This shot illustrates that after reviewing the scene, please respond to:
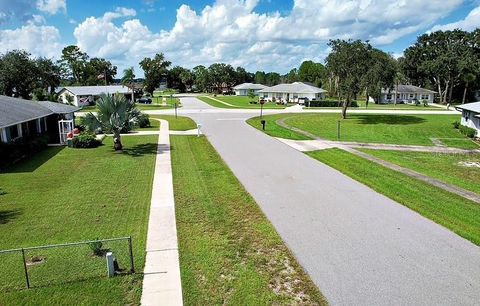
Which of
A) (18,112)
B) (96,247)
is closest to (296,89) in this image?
(18,112)

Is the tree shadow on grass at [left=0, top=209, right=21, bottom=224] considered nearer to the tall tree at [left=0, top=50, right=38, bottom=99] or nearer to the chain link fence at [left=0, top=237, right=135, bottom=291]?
the chain link fence at [left=0, top=237, right=135, bottom=291]

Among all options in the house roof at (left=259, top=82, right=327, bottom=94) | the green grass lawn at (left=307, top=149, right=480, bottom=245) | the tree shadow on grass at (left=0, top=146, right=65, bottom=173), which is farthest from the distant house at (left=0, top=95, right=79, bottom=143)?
the house roof at (left=259, top=82, right=327, bottom=94)

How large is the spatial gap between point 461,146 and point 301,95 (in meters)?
53.2

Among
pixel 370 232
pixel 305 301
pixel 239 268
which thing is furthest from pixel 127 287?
pixel 370 232

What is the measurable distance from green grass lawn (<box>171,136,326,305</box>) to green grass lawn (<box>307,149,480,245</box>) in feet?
18.0

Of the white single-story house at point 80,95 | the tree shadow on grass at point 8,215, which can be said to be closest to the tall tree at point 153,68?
the white single-story house at point 80,95

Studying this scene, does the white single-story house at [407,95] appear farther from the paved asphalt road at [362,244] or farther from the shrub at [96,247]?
the shrub at [96,247]

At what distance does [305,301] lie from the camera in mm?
7824

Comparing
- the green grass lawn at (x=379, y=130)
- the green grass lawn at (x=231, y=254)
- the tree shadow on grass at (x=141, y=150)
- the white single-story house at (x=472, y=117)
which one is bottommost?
the green grass lawn at (x=379, y=130)

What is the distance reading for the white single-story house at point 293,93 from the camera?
80.8 meters

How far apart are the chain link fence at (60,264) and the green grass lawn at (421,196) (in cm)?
952

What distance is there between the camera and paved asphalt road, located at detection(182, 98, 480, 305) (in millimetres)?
8125

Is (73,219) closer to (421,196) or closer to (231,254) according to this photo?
(231,254)

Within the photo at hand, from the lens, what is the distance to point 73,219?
40.8 feet
